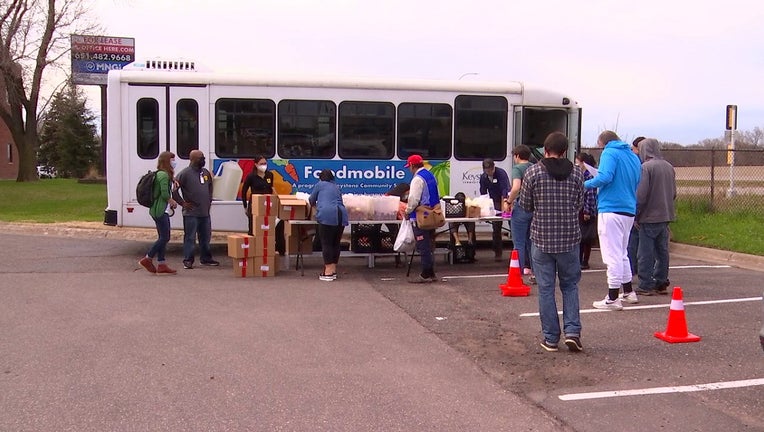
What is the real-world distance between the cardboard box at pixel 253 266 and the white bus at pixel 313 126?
2143 millimetres

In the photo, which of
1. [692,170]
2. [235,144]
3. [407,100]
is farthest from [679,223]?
[235,144]

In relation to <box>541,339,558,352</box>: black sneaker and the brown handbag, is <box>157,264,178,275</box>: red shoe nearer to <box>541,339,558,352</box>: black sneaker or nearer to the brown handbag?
the brown handbag

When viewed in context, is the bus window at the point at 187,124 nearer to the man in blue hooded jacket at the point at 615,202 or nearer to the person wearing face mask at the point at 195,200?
the person wearing face mask at the point at 195,200

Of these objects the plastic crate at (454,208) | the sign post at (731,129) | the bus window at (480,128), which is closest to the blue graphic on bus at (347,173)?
the bus window at (480,128)

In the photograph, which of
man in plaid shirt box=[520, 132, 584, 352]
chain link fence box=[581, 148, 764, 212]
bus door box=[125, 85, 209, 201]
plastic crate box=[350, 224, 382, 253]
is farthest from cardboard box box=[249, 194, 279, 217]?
chain link fence box=[581, 148, 764, 212]

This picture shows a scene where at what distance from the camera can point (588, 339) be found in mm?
6922

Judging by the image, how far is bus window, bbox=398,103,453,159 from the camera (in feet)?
43.1

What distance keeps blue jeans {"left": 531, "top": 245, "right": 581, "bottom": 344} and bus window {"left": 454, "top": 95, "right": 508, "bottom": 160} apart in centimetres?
707

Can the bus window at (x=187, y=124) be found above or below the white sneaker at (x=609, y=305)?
above

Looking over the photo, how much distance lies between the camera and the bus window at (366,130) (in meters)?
12.9

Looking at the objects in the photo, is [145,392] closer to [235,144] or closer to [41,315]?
[41,315]

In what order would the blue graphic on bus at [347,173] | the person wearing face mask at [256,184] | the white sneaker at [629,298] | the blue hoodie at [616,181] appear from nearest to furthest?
the blue hoodie at [616,181] → the white sneaker at [629,298] → the person wearing face mask at [256,184] → the blue graphic on bus at [347,173]

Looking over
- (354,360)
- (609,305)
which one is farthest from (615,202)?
(354,360)

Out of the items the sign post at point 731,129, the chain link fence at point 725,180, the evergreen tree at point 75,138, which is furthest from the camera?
the evergreen tree at point 75,138
